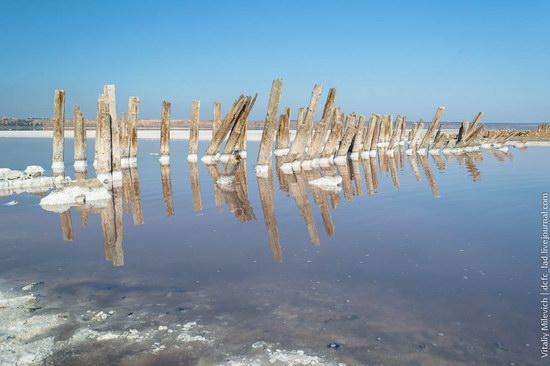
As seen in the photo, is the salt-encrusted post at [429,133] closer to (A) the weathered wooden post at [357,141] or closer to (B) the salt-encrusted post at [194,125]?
(A) the weathered wooden post at [357,141]

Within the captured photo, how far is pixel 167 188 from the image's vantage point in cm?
979

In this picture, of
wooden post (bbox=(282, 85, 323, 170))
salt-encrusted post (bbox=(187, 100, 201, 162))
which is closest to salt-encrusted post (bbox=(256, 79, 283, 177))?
wooden post (bbox=(282, 85, 323, 170))

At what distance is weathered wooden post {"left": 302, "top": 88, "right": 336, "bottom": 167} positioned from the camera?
14023 mm

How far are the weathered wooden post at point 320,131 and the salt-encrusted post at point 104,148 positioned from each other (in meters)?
5.92

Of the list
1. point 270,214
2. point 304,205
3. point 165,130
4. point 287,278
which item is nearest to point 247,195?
point 304,205

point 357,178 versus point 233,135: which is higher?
point 233,135

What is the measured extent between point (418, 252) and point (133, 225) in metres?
3.60

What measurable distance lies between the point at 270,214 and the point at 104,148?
17.2 feet

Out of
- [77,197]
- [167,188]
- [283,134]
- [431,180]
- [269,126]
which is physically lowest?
[167,188]

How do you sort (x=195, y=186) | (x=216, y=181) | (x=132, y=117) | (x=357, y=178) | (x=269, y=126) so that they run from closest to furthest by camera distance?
(x=195, y=186) < (x=216, y=181) < (x=357, y=178) < (x=269, y=126) < (x=132, y=117)

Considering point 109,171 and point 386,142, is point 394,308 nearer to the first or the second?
point 109,171

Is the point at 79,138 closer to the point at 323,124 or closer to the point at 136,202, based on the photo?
Answer: the point at 136,202

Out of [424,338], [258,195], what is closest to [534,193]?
[258,195]

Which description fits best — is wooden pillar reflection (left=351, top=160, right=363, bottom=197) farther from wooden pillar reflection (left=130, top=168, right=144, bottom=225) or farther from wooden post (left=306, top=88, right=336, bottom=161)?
wooden pillar reflection (left=130, top=168, right=144, bottom=225)
